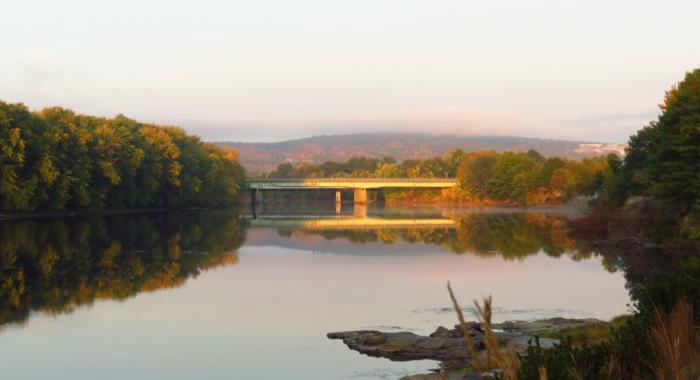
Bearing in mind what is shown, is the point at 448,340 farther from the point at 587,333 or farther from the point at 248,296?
the point at 248,296

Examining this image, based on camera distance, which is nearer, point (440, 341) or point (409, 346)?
point (409, 346)

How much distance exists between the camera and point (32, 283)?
34.2 m

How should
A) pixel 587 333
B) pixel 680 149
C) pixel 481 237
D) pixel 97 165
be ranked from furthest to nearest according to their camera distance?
pixel 97 165
pixel 481 237
pixel 680 149
pixel 587 333

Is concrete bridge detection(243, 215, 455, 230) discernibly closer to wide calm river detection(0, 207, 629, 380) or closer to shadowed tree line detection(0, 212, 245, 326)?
shadowed tree line detection(0, 212, 245, 326)

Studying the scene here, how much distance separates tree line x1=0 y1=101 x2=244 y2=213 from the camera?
76875 millimetres

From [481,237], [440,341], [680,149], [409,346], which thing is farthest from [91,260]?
[680,149]

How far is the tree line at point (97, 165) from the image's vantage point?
7688 cm

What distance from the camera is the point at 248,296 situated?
105 ft

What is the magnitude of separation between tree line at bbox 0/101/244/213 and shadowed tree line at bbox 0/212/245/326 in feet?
17.8

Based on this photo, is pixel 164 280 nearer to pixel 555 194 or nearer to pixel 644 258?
pixel 644 258

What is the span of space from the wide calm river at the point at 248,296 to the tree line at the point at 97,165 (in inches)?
670

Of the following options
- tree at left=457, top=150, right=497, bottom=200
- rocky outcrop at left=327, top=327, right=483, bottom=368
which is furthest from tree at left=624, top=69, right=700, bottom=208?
tree at left=457, top=150, right=497, bottom=200

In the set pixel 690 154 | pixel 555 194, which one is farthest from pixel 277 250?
pixel 555 194

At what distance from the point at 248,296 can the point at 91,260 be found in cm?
1629
